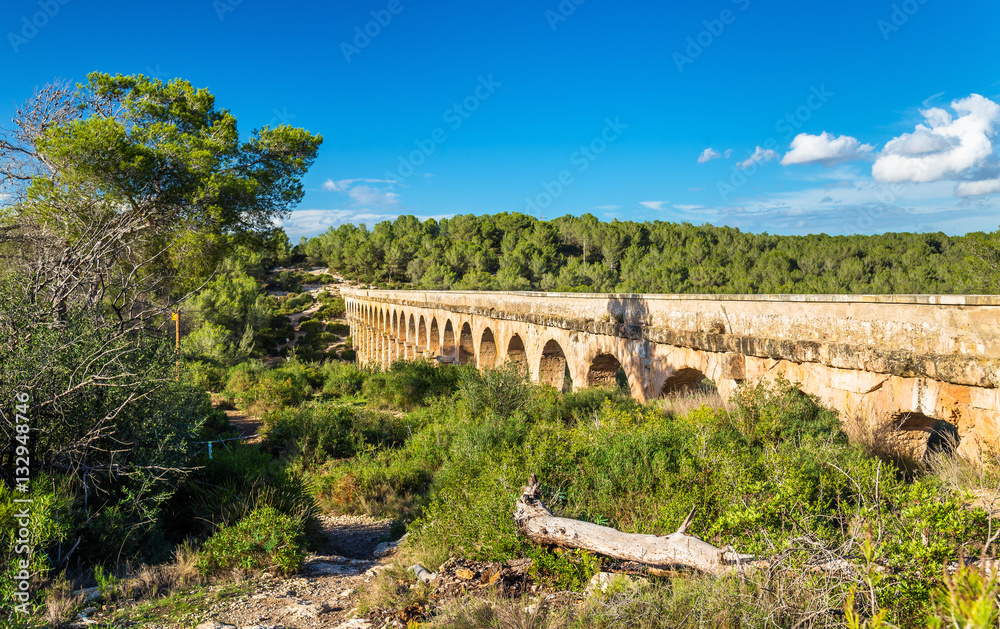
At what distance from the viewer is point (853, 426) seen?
520cm

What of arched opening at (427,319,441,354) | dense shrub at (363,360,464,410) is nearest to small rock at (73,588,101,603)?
dense shrub at (363,360,464,410)

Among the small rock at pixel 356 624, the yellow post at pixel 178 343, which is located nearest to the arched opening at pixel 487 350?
the yellow post at pixel 178 343

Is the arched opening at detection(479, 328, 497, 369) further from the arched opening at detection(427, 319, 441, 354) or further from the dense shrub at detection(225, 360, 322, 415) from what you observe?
the dense shrub at detection(225, 360, 322, 415)

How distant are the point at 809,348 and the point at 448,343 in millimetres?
14512

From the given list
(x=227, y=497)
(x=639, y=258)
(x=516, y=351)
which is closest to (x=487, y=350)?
(x=516, y=351)

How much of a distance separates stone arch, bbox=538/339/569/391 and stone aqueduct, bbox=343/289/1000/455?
0.03 metres

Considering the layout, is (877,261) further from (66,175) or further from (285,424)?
(66,175)

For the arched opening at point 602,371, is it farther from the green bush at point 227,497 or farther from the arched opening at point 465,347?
the arched opening at point 465,347

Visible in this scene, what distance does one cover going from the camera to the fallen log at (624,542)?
281cm

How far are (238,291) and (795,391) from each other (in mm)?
31766

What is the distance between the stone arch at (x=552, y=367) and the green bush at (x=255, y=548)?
8104mm

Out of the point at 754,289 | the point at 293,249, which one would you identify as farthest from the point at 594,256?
the point at 293,249

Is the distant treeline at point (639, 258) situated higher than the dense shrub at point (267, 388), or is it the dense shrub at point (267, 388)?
the distant treeline at point (639, 258)

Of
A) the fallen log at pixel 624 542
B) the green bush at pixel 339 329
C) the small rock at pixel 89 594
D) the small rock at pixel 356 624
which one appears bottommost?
the green bush at pixel 339 329
